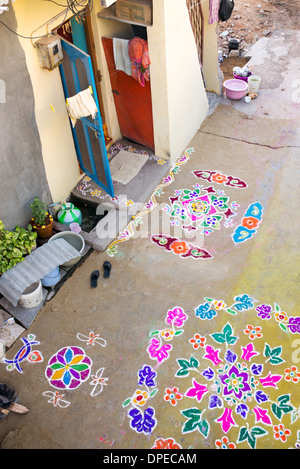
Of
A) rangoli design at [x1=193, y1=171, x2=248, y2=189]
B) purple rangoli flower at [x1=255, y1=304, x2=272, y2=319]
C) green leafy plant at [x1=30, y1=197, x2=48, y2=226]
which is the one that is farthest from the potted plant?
purple rangoli flower at [x1=255, y1=304, x2=272, y2=319]

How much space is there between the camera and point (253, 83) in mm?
9312

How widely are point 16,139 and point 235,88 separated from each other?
220 inches

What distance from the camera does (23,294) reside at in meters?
5.59

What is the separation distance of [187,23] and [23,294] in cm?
523

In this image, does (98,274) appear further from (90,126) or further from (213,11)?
(213,11)

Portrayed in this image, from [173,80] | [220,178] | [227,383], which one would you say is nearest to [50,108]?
[173,80]

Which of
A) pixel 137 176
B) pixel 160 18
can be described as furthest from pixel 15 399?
pixel 160 18

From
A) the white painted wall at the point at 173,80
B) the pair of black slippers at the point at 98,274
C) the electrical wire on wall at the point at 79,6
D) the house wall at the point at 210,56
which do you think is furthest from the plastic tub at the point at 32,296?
the house wall at the point at 210,56

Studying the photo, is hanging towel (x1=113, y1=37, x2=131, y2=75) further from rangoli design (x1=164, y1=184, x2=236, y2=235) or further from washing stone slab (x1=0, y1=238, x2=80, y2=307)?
washing stone slab (x1=0, y1=238, x2=80, y2=307)

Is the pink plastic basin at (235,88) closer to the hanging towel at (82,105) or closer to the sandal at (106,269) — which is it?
the hanging towel at (82,105)

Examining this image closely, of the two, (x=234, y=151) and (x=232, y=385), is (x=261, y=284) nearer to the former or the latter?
(x=232, y=385)

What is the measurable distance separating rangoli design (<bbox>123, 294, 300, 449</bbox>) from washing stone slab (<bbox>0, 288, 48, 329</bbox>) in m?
1.66

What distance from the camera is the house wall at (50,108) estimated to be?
206 inches

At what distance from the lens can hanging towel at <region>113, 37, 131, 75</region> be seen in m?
6.78
